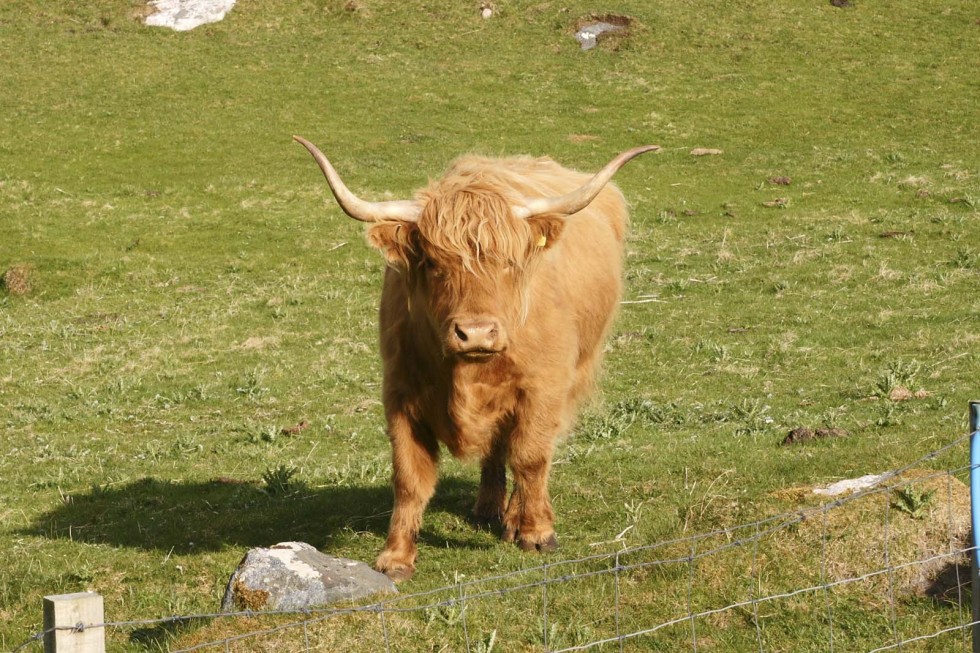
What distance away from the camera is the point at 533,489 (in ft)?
24.0

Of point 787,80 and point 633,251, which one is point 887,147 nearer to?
point 787,80

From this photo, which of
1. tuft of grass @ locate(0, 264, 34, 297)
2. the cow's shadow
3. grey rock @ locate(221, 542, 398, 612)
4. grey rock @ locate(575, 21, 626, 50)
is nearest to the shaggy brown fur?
the cow's shadow

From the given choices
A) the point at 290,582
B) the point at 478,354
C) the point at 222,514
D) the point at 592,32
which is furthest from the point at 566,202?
the point at 592,32

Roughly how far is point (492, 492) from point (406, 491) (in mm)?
1268

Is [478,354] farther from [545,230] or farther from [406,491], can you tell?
[406,491]

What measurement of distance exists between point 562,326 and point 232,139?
23430 mm

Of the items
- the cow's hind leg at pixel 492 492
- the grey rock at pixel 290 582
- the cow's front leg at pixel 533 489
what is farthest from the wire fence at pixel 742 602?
the cow's hind leg at pixel 492 492

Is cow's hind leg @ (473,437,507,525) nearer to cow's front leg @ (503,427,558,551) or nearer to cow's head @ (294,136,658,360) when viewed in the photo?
cow's front leg @ (503,427,558,551)

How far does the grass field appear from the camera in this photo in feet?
26.9

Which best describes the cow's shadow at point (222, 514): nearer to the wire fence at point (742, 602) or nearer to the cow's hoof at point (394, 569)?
the cow's hoof at point (394, 569)

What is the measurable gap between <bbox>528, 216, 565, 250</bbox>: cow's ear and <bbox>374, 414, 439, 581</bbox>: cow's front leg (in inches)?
51.1

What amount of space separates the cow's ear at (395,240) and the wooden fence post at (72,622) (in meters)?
3.35

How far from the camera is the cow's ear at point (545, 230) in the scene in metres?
6.89

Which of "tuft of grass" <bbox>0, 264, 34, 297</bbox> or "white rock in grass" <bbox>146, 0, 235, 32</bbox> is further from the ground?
"white rock in grass" <bbox>146, 0, 235, 32</bbox>
